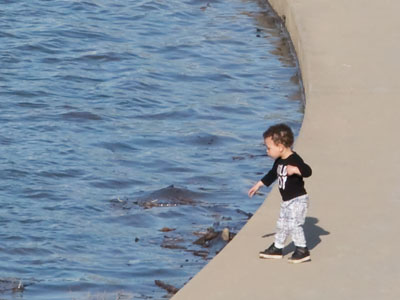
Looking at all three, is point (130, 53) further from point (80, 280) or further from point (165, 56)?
point (80, 280)

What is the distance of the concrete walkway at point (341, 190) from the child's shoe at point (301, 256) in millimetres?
44

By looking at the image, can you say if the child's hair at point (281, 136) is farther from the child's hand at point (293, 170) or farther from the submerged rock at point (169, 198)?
the submerged rock at point (169, 198)

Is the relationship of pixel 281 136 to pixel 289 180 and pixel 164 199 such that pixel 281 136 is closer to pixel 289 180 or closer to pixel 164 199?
pixel 289 180

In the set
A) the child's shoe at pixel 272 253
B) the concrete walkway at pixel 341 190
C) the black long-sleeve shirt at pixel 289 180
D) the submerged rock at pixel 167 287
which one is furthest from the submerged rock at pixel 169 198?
the black long-sleeve shirt at pixel 289 180

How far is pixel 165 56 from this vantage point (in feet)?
54.7

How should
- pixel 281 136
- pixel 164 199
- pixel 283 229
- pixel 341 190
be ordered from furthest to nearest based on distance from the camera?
pixel 164 199, pixel 341 190, pixel 283 229, pixel 281 136

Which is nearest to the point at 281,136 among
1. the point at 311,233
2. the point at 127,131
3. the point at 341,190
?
the point at 311,233

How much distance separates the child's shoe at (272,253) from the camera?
8.05 metres

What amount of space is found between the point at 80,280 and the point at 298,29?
6.39 meters

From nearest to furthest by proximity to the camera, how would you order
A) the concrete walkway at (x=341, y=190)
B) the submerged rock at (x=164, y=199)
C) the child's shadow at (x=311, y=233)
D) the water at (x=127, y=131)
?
the concrete walkway at (x=341, y=190), the child's shadow at (x=311, y=233), the water at (x=127, y=131), the submerged rock at (x=164, y=199)

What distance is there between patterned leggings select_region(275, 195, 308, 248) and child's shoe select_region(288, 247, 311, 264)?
1.4 inches

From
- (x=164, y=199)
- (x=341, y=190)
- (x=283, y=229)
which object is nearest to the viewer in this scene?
(x=283, y=229)

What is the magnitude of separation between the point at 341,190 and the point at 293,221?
4.43 feet

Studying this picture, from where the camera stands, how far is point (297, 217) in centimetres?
796
